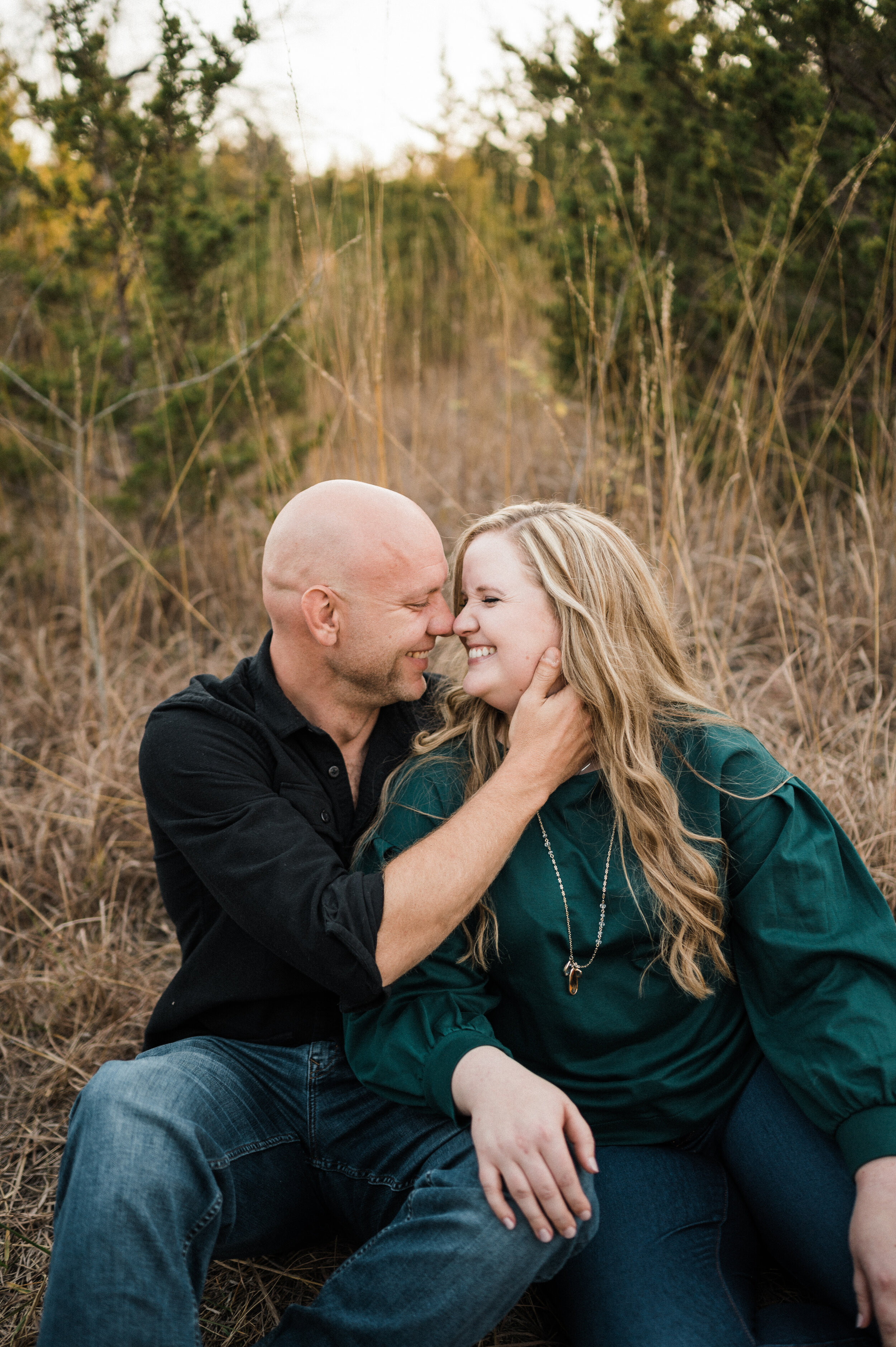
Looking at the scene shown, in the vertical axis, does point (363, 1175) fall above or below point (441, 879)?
below

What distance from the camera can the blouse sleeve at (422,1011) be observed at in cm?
142

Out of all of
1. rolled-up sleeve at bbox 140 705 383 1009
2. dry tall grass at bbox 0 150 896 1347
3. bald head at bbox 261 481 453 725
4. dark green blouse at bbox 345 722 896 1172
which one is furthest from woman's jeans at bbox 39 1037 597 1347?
bald head at bbox 261 481 453 725

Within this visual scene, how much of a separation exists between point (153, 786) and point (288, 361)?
258cm

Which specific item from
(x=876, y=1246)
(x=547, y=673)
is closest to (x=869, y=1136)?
(x=876, y=1246)

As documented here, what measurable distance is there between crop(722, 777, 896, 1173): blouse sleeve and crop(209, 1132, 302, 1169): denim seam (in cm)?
76

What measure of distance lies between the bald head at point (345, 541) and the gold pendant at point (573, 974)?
2.41ft

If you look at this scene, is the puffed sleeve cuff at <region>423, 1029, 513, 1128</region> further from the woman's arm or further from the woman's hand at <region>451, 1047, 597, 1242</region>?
the woman's arm

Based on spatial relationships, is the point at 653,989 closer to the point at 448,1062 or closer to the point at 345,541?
the point at 448,1062

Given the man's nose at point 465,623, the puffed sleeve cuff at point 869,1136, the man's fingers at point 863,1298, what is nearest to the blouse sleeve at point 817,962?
the puffed sleeve cuff at point 869,1136

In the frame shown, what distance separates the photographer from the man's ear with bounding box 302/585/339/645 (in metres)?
1.73

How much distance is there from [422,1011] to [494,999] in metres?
0.14

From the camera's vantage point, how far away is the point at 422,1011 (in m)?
1.50

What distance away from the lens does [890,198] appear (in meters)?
2.76

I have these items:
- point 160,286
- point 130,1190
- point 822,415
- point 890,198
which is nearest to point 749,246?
point 890,198
